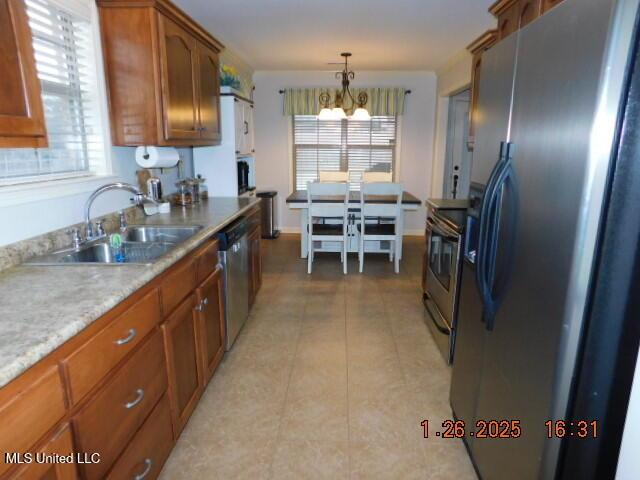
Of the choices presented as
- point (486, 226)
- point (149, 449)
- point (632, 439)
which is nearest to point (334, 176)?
point (486, 226)

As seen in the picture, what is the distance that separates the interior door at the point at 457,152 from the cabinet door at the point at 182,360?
15.9 ft

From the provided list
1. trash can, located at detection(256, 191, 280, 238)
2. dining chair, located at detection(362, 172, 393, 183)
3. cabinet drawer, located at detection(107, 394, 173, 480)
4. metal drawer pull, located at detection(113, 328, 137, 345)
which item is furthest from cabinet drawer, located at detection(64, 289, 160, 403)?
dining chair, located at detection(362, 172, 393, 183)

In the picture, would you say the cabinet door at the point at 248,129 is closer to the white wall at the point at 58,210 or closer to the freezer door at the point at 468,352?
the white wall at the point at 58,210

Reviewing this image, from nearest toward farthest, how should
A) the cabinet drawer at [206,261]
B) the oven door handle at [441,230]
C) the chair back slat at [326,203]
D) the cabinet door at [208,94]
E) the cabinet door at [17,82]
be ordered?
the cabinet door at [17,82], the cabinet drawer at [206,261], the oven door handle at [441,230], the cabinet door at [208,94], the chair back slat at [326,203]

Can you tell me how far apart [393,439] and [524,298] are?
106 centimetres

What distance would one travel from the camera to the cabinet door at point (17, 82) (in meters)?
1.23

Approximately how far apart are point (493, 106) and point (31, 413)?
1.70 meters

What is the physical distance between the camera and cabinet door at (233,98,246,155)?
3908mm

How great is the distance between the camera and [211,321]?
7.48ft

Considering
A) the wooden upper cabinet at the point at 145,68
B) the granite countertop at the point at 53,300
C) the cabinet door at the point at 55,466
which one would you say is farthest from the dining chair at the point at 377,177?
the cabinet door at the point at 55,466

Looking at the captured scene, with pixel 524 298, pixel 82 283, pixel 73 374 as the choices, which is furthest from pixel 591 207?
pixel 82 283

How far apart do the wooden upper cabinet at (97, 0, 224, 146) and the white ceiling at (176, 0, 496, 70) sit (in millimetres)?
740

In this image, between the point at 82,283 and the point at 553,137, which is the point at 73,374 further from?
the point at 553,137

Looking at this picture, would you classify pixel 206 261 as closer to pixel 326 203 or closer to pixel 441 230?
pixel 441 230
